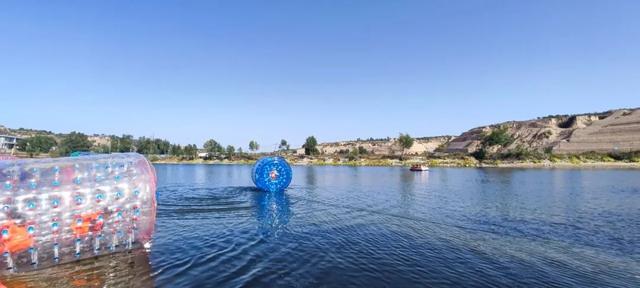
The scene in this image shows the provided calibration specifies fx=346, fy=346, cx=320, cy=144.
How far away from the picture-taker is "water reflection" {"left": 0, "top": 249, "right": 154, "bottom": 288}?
7.88 m

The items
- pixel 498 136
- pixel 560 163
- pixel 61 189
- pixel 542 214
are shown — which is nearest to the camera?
pixel 61 189

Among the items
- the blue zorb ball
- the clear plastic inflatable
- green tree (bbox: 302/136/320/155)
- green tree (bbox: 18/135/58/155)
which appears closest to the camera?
the clear plastic inflatable

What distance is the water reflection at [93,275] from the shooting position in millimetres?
7879

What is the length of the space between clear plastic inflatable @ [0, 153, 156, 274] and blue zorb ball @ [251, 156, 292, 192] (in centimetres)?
1887

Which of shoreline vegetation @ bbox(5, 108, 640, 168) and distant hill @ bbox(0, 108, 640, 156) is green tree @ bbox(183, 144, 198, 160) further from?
distant hill @ bbox(0, 108, 640, 156)

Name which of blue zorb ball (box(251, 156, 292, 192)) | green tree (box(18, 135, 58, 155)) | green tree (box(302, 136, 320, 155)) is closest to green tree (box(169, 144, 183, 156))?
green tree (box(18, 135, 58, 155))

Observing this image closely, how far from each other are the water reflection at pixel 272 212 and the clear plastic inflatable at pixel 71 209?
5.42m

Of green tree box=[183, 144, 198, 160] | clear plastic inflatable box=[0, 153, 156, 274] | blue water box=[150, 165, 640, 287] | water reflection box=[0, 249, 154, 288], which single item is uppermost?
green tree box=[183, 144, 198, 160]

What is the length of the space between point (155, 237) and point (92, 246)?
3.96 meters

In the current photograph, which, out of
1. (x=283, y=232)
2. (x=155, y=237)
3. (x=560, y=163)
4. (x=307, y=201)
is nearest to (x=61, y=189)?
(x=155, y=237)

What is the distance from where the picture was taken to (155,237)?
42.3 ft

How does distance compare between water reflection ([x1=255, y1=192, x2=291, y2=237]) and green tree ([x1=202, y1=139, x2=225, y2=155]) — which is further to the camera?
green tree ([x1=202, y1=139, x2=225, y2=155])

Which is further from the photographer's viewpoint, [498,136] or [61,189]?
[498,136]

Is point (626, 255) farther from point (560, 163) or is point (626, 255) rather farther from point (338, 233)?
point (560, 163)
